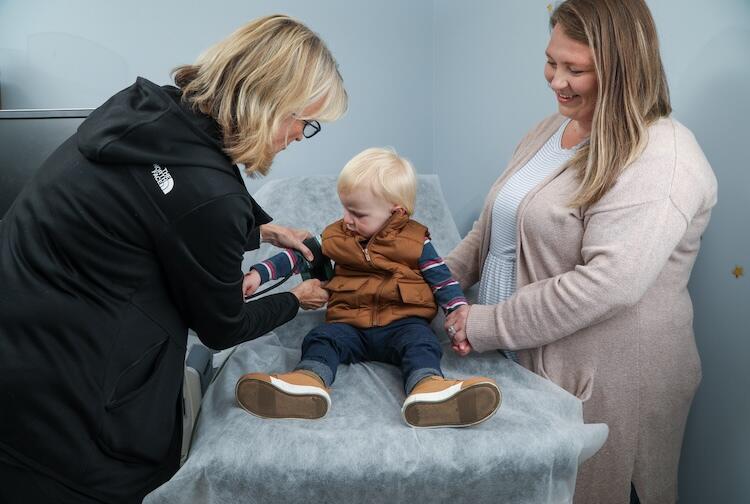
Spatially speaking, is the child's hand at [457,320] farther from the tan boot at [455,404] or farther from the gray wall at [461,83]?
the gray wall at [461,83]

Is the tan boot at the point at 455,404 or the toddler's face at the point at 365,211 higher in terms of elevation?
the toddler's face at the point at 365,211

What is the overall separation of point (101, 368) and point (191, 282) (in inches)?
7.4

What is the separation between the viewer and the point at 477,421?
1170mm

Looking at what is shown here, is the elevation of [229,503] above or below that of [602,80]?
below

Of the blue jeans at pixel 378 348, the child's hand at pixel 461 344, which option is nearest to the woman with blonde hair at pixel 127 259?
the blue jeans at pixel 378 348

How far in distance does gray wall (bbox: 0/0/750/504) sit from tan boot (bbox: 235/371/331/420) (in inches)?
39.9

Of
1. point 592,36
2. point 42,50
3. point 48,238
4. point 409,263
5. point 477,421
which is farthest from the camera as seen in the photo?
point 42,50

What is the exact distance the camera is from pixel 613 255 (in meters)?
1.25

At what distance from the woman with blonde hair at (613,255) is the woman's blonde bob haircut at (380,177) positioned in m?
0.25

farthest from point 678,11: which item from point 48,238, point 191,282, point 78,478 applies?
point 78,478

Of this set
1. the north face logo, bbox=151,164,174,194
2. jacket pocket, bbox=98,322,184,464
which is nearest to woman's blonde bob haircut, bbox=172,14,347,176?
the north face logo, bbox=151,164,174,194

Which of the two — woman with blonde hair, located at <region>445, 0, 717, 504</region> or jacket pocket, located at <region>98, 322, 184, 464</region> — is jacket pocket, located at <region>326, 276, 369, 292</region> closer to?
woman with blonde hair, located at <region>445, 0, 717, 504</region>

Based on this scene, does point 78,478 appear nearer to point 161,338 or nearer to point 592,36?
point 161,338

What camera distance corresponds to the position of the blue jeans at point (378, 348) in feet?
4.46
